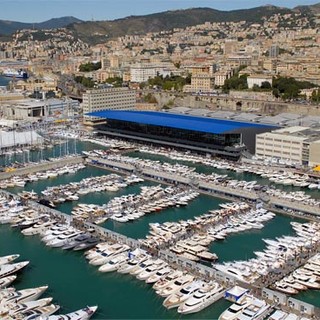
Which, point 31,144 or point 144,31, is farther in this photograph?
point 144,31

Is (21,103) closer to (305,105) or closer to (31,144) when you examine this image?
(31,144)

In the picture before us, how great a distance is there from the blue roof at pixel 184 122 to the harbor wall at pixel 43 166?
15.7 feet

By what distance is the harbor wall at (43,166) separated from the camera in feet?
67.5

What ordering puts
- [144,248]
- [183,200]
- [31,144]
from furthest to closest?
[31,144]
[183,200]
[144,248]

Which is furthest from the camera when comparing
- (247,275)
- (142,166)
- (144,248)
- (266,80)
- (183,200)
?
(266,80)

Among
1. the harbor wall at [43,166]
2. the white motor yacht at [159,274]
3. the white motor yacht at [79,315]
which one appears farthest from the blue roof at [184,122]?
the white motor yacht at [79,315]

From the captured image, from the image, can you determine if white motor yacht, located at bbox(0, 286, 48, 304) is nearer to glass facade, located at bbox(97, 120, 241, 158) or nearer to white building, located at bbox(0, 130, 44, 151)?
glass facade, located at bbox(97, 120, 241, 158)

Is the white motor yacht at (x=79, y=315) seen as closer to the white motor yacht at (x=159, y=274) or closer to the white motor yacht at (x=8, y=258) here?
the white motor yacht at (x=159, y=274)

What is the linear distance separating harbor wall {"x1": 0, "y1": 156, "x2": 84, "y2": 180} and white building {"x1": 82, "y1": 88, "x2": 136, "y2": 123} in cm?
841

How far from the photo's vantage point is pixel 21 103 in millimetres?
35125

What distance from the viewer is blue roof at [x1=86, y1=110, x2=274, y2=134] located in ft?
77.1

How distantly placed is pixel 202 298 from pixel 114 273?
263 centimetres

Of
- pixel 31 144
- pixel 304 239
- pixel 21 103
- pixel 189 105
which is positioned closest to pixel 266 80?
pixel 189 105

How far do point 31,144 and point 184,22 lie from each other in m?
112
